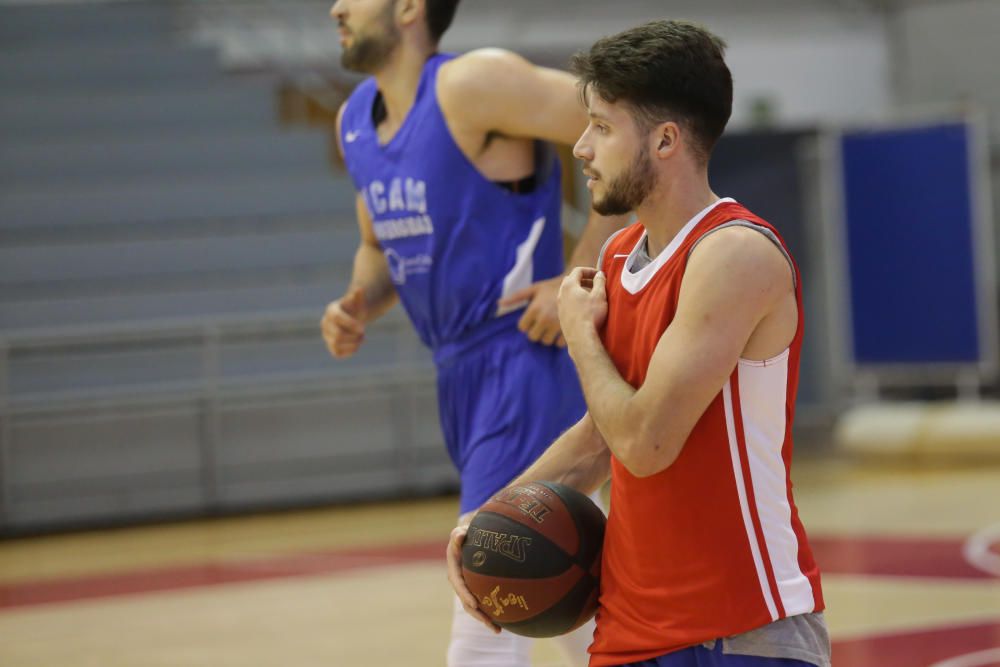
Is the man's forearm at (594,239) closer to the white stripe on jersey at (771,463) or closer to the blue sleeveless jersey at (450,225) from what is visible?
the blue sleeveless jersey at (450,225)

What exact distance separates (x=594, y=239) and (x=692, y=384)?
1.18 metres

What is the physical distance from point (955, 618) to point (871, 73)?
9.02 metres

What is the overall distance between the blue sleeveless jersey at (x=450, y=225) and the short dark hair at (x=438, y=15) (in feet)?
0.35

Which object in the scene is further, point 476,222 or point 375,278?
point 375,278

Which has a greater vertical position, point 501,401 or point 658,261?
point 658,261

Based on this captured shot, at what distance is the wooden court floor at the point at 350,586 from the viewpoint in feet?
17.7

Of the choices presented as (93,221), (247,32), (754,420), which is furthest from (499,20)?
(754,420)

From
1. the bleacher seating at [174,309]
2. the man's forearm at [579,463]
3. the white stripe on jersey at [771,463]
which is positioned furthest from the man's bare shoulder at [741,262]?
the bleacher seating at [174,309]

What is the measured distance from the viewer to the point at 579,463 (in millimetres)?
2426

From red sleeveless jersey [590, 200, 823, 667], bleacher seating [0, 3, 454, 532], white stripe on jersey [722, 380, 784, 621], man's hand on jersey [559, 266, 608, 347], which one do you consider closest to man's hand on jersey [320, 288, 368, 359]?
man's hand on jersey [559, 266, 608, 347]

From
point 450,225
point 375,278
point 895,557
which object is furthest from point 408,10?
point 895,557

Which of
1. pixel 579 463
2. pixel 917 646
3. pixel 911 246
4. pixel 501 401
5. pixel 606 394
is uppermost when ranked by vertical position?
pixel 606 394

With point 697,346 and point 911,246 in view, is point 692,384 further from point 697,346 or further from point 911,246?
point 911,246

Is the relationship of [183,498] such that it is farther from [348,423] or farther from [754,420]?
[754,420]
